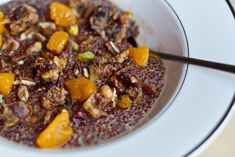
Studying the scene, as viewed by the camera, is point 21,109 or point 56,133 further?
point 21,109

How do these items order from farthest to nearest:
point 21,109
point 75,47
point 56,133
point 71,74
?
point 75,47
point 71,74
point 21,109
point 56,133

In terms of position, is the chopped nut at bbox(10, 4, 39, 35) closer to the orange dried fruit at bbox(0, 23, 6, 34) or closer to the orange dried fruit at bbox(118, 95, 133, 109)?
the orange dried fruit at bbox(0, 23, 6, 34)

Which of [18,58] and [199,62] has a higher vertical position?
[199,62]

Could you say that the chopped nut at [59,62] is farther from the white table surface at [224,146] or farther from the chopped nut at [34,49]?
the white table surface at [224,146]

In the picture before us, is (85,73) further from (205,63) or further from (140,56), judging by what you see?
(205,63)

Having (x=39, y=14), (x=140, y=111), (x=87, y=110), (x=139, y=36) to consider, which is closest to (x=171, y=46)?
(x=139, y=36)

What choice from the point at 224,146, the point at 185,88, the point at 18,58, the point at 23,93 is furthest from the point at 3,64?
the point at 224,146

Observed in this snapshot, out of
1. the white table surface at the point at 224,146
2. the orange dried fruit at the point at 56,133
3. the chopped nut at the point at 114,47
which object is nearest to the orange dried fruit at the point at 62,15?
the chopped nut at the point at 114,47
